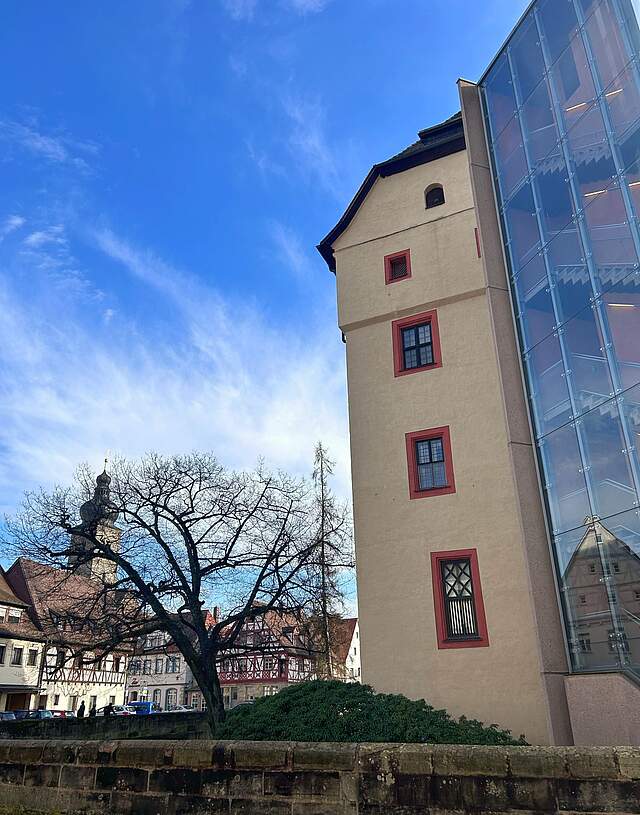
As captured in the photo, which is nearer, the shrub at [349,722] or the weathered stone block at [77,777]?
the weathered stone block at [77,777]

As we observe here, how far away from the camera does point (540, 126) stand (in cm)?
1534

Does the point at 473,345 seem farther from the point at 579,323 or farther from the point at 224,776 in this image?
the point at 224,776

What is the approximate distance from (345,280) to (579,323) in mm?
9586

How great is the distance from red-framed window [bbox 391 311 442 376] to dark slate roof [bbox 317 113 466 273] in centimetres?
433

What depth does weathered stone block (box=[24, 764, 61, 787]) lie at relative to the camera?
6.13 m

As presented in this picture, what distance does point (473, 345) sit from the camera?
18453 millimetres

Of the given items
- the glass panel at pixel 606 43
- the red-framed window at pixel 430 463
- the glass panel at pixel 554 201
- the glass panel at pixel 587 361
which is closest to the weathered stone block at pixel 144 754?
the glass panel at pixel 587 361

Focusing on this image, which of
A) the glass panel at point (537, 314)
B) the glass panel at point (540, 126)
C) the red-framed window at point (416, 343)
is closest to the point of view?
the glass panel at point (537, 314)

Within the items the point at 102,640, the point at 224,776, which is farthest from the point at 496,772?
the point at 102,640

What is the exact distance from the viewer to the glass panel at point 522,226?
15.1 m

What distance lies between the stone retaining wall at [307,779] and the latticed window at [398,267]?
1651 cm

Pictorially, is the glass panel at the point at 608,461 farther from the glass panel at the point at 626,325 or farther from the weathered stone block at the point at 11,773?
the weathered stone block at the point at 11,773

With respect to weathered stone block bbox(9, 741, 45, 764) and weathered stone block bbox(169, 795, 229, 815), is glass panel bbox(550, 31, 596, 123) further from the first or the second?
weathered stone block bbox(9, 741, 45, 764)

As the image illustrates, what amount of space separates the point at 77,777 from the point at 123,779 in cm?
50
